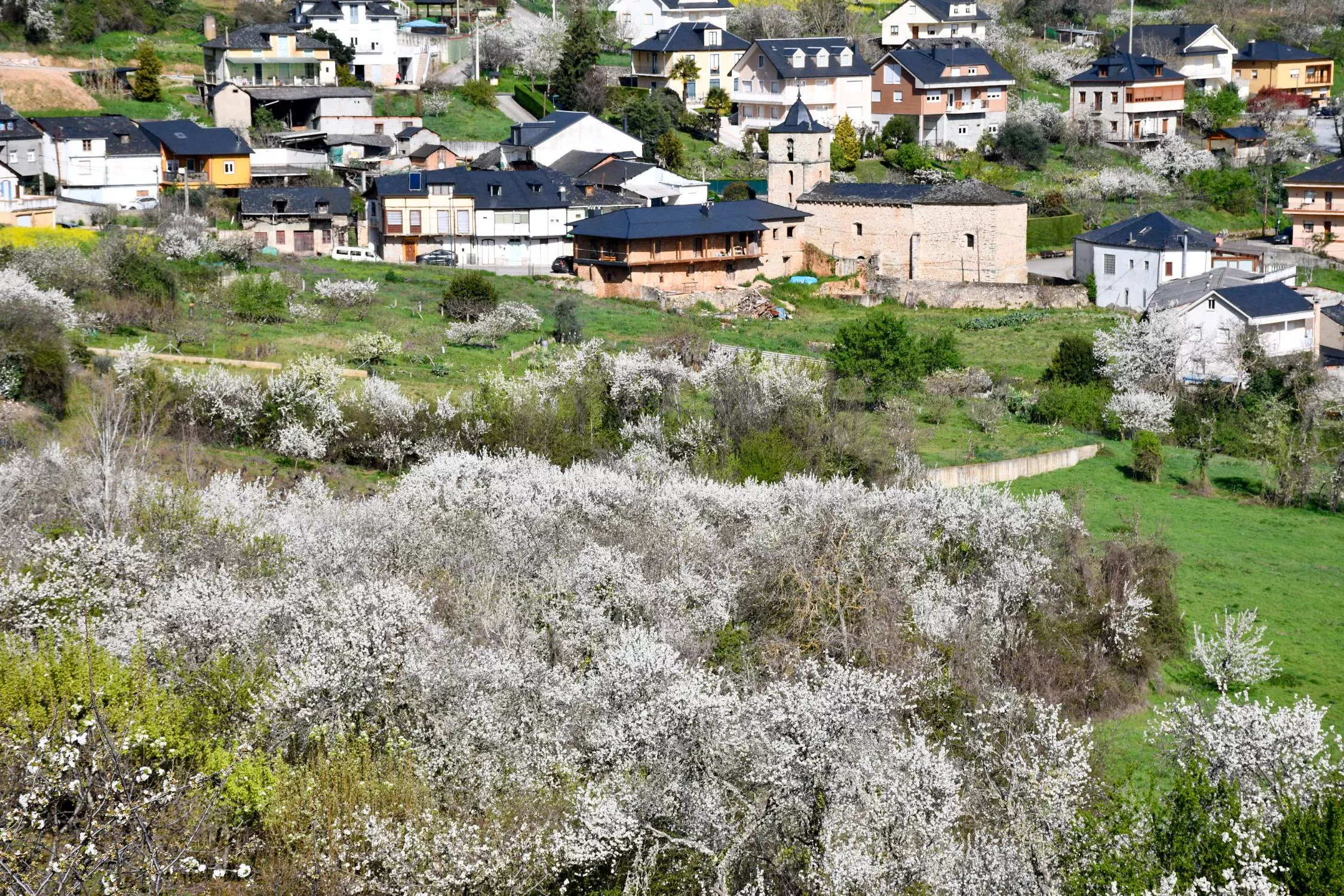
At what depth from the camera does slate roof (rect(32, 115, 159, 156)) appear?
53906mm

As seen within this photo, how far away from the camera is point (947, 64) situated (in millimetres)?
67875

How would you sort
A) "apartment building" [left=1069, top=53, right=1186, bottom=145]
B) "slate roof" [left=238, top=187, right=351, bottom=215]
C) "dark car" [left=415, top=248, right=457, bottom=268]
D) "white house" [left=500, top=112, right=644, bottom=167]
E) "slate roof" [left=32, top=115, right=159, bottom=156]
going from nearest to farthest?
"dark car" [left=415, top=248, right=457, bottom=268] < "slate roof" [left=238, top=187, right=351, bottom=215] < "slate roof" [left=32, top=115, right=159, bottom=156] < "white house" [left=500, top=112, right=644, bottom=167] < "apartment building" [left=1069, top=53, right=1186, bottom=145]

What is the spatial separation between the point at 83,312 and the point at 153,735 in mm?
23483

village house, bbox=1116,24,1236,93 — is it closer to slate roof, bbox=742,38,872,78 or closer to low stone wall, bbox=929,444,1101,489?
slate roof, bbox=742,38,872,78

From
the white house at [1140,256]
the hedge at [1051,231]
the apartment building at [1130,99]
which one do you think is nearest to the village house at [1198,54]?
the apartment building at [1130,99]

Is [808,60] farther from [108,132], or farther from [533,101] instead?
[108,132]

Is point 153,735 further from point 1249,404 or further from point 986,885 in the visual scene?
point 1249,404

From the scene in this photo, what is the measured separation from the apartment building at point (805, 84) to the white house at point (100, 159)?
919 inches

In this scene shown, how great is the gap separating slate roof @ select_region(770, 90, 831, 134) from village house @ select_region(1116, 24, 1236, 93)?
87.7 feet

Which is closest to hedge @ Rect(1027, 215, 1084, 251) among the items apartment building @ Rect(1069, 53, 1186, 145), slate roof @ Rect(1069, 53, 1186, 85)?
apartment building @ Rect(1069, 53, 1186, 145)

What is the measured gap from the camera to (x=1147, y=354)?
42906 mm

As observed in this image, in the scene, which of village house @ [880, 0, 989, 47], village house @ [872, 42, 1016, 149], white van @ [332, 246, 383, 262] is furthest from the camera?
village house @ [880, 0, 989, 47]

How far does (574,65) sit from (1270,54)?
33280 mm

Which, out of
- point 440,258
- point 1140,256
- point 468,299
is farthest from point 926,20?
point 468,299
